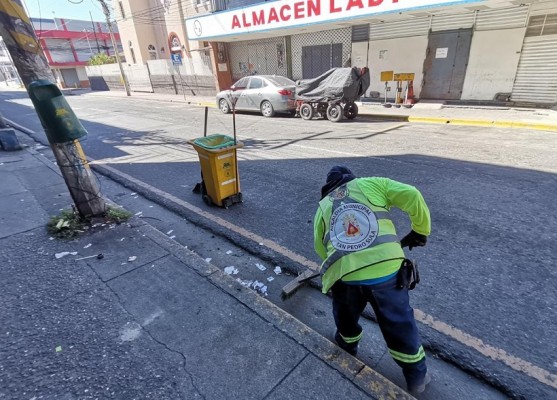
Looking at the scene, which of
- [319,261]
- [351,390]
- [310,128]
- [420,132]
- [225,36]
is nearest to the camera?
[351,390]

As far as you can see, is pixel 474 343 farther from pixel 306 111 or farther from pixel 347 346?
pixel 306 111

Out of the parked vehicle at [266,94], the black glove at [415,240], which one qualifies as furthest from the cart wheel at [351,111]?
the black glove at [415,240]

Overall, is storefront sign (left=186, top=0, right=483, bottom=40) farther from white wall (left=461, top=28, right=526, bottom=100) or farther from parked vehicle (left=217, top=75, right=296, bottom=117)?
white wall (left=461, top=28, right=526, bottom=100)

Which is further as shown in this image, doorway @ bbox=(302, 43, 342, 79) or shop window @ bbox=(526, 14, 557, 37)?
A: doorway @ bbox=(302, 43, 342, 79)

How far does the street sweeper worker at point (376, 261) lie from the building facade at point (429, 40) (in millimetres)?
10425

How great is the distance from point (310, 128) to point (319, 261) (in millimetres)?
7506

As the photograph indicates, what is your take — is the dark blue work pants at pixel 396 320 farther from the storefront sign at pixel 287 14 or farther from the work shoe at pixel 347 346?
the storefront sign at pixel 287 14

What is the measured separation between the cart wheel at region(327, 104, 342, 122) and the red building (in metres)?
44.9

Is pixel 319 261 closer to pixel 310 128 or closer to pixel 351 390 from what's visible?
pixel 351 390

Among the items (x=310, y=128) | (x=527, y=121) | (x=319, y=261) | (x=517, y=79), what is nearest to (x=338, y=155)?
(x=310, y=128)

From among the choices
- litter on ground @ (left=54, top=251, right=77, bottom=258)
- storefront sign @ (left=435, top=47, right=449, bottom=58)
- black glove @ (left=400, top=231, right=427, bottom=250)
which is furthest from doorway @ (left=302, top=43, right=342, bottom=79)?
black glove @ (left=400, top=231, right=427, bottom=250)

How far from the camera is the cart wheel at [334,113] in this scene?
35.6 ft

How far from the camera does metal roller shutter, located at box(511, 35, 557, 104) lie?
10.4m

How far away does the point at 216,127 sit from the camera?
11.3 m
